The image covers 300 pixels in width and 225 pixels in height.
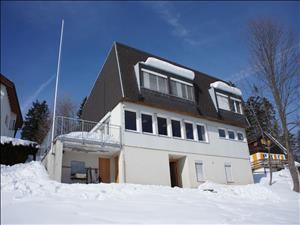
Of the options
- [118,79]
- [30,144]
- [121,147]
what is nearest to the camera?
[30,144]

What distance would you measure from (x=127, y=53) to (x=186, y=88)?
5016mm

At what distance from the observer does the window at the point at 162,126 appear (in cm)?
1669

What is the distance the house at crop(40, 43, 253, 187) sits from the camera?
14.2 meters

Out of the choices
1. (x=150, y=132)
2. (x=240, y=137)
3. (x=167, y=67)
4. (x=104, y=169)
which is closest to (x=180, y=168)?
(x=150, y=132)

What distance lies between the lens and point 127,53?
17984mm

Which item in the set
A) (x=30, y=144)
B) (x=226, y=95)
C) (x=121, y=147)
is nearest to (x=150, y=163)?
(x=121, y=147)

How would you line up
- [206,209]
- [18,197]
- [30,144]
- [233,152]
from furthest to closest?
[233,152], [30,144], [206,209], [18,197]

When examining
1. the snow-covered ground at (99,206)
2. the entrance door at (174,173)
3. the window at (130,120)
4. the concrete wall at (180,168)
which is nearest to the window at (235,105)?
the concrete wall at (180,168)

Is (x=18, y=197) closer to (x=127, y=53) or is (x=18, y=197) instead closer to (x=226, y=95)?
(x=127, y=53)

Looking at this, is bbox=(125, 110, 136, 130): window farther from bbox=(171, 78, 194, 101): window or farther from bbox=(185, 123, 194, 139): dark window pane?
bbox=(185, 123, 194, 139): dark window pane

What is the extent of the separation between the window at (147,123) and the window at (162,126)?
0.68 m

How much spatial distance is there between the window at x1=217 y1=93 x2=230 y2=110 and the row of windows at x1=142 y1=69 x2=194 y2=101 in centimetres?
345

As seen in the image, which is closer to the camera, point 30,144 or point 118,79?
point 30,144

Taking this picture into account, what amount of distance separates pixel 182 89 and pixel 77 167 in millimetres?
9122
